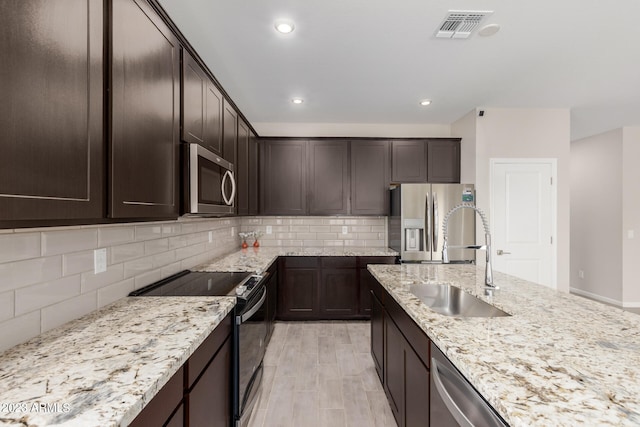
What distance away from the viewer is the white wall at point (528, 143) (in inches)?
146

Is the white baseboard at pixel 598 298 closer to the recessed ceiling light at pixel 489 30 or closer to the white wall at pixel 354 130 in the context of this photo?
the white wall at pixel 354 130

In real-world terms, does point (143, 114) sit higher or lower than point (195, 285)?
higher

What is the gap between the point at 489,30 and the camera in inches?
82.7

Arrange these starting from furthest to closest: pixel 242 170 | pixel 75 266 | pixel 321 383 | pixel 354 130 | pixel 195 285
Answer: pixel 354 130, pixel 242 170, pixel 321 383, pixel 195 285, pixel 75 266

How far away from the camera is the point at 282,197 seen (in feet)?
13.4

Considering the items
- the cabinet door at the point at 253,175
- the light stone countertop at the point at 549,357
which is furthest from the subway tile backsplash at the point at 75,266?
the light stone countertop at the point at 549,357

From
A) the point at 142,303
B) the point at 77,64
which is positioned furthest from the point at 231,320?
the point at 77,64

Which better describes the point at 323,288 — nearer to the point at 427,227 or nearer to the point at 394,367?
Result: the point at 427,227

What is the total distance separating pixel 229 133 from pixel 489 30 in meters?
2.16

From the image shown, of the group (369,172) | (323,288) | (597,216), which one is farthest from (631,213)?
(323,288)

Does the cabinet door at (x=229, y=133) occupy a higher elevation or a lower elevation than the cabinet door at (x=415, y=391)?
higher

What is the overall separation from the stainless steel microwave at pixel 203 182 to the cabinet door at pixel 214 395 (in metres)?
0.79

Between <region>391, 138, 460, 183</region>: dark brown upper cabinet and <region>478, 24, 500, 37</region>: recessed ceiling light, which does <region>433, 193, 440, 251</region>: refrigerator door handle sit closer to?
<region>391, 138, 460, 183</region>: dark brown upper cabinet

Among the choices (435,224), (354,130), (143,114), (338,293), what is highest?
(354,130)
